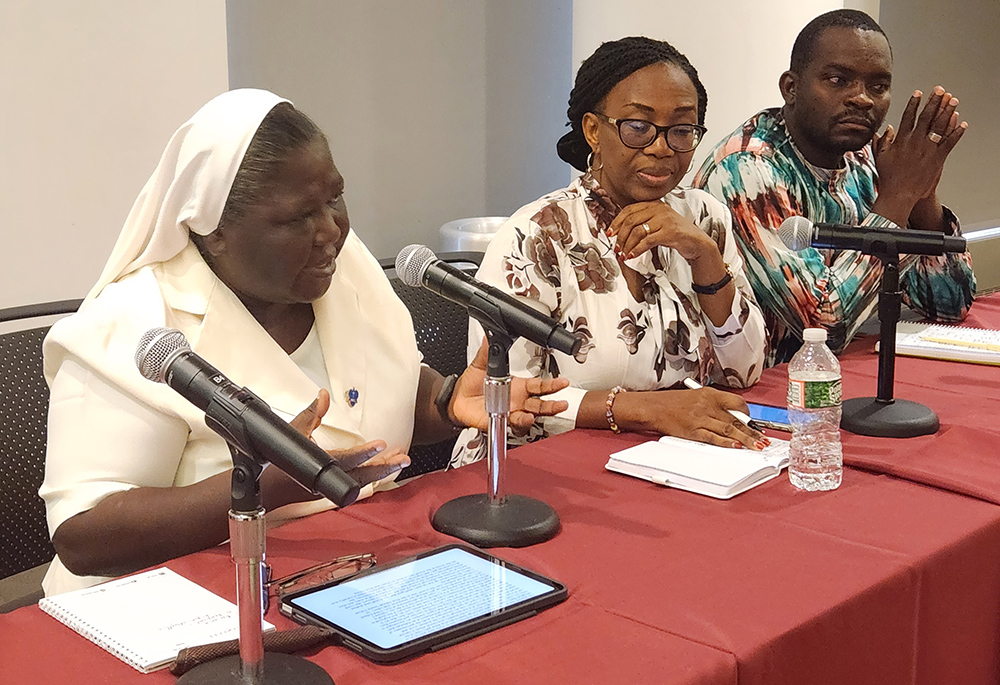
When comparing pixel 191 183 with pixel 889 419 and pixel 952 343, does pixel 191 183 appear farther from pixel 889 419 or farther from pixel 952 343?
pixel 952 343

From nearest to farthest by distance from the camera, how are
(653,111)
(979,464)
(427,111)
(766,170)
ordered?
(979,464) < (653,111) < (766,170) < (427,111)

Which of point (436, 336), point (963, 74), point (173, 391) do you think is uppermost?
point (963, 74)

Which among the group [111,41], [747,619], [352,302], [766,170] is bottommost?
[747,619]

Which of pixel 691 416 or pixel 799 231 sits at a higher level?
pixel 799 231

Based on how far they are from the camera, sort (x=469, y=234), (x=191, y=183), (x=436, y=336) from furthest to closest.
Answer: (x=469, y=234) → (x=436, y=336) → (x=191, y=183)

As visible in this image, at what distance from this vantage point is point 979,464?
1880mm

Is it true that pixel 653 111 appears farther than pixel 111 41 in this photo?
No

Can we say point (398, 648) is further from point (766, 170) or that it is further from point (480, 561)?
point (766, 170)

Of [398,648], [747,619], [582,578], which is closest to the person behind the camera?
[398,648]

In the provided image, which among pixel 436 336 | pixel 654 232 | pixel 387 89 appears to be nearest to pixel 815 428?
pixel 654 232

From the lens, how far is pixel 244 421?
105 centimetres

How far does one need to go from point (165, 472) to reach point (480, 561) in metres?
0.50

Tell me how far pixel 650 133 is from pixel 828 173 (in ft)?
2.99

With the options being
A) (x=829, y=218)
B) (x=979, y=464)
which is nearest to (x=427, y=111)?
(x=829, y=218)
